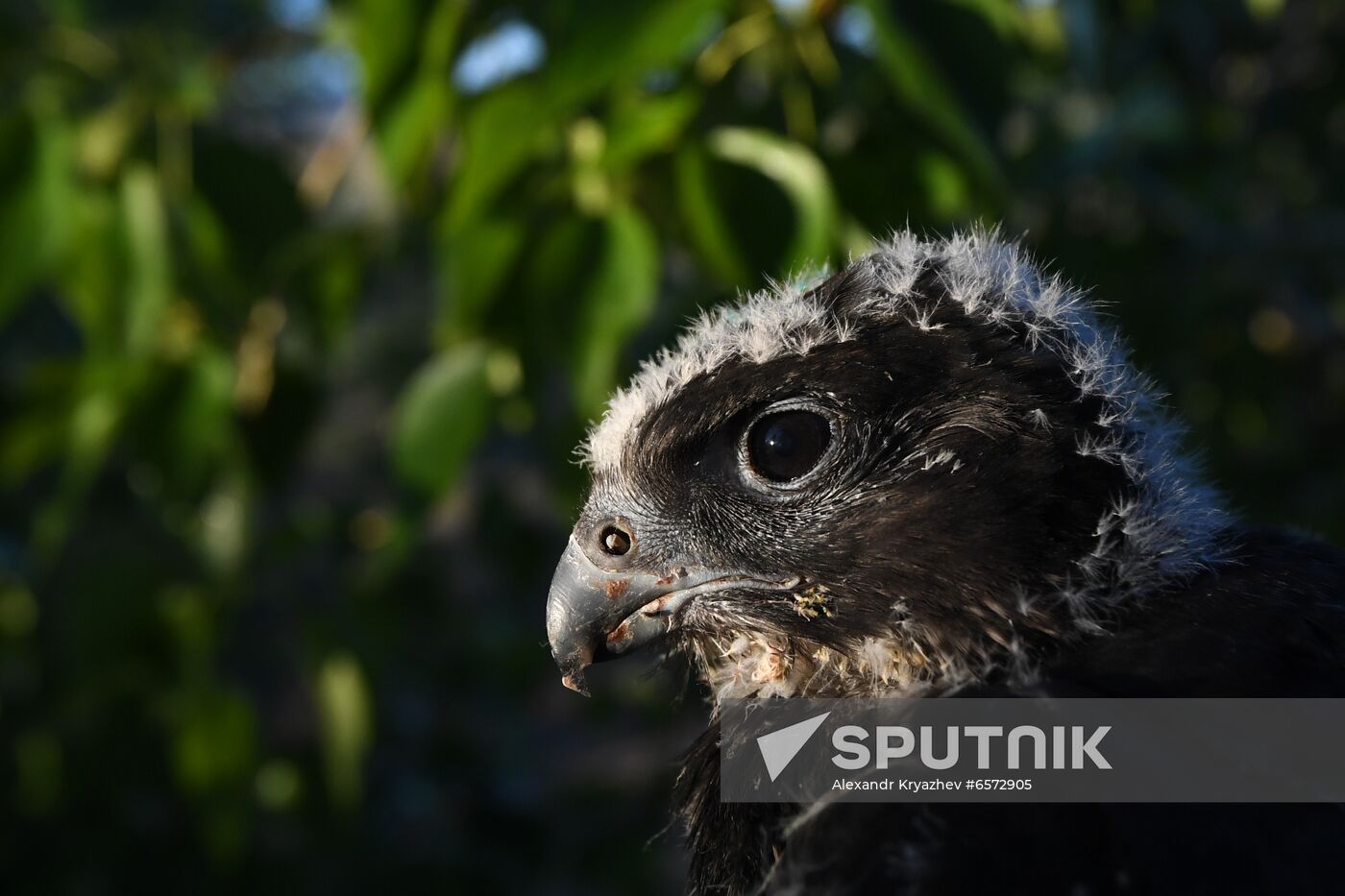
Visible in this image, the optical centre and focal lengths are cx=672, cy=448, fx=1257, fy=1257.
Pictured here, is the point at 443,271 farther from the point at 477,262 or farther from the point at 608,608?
the point at 608,608

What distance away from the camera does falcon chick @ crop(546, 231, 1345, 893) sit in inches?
51.0

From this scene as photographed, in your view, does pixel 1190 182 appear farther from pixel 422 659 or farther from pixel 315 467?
pixel 315 467

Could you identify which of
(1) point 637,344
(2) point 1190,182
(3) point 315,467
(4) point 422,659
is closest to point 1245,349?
(2) point 1190,182

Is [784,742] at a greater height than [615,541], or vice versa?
[615,541]

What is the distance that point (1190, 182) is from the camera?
315 centimetres

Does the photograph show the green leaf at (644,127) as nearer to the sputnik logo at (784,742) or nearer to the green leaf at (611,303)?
the green leaf at (611,303)

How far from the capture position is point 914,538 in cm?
143

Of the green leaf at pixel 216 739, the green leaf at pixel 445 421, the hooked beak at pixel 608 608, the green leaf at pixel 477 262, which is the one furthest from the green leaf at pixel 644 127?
the green leaf at pixel 216 739

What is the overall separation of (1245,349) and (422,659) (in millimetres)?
2464

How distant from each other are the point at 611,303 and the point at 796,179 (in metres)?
0.31

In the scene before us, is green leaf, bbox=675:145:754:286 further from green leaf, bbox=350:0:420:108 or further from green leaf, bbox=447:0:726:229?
green leaf, bbox=350:0:420:108

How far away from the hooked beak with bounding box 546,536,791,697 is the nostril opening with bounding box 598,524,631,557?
0.03 meters

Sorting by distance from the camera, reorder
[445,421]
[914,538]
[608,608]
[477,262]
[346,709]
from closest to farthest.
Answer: [914,538] < [608,608] < [477,262] < [445,421] < [346,709]

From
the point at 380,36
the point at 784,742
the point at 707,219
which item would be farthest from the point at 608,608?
the point at 380,36
